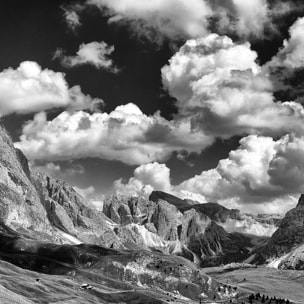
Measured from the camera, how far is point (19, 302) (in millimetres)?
188500
